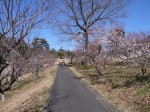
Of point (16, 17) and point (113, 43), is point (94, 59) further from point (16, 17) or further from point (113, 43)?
point (16, 17)

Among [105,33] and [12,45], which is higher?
[105,33]

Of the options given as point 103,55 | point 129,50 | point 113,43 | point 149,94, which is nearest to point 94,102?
point 149,94

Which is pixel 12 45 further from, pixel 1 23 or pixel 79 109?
pixel 79 109

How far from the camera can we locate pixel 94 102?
13.7 meters

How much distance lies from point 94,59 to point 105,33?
821 centimetres

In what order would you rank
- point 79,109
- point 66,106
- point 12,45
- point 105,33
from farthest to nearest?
point 105,33 → point 66,106 → point 79,109 → point 12,45

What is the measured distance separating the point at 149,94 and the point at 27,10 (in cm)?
933

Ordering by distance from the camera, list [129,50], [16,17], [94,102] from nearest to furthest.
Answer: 1. [16,17]
2. [94,102]
3. [129,50]

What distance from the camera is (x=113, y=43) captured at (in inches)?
754

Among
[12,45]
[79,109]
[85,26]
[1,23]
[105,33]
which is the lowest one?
[79,109]

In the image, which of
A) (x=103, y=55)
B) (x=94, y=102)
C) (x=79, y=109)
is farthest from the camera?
(x=103, y=55)

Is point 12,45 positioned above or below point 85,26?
below

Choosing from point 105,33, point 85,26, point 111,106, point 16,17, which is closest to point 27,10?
point 16,17

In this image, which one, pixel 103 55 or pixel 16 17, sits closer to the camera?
pixel 16 17
